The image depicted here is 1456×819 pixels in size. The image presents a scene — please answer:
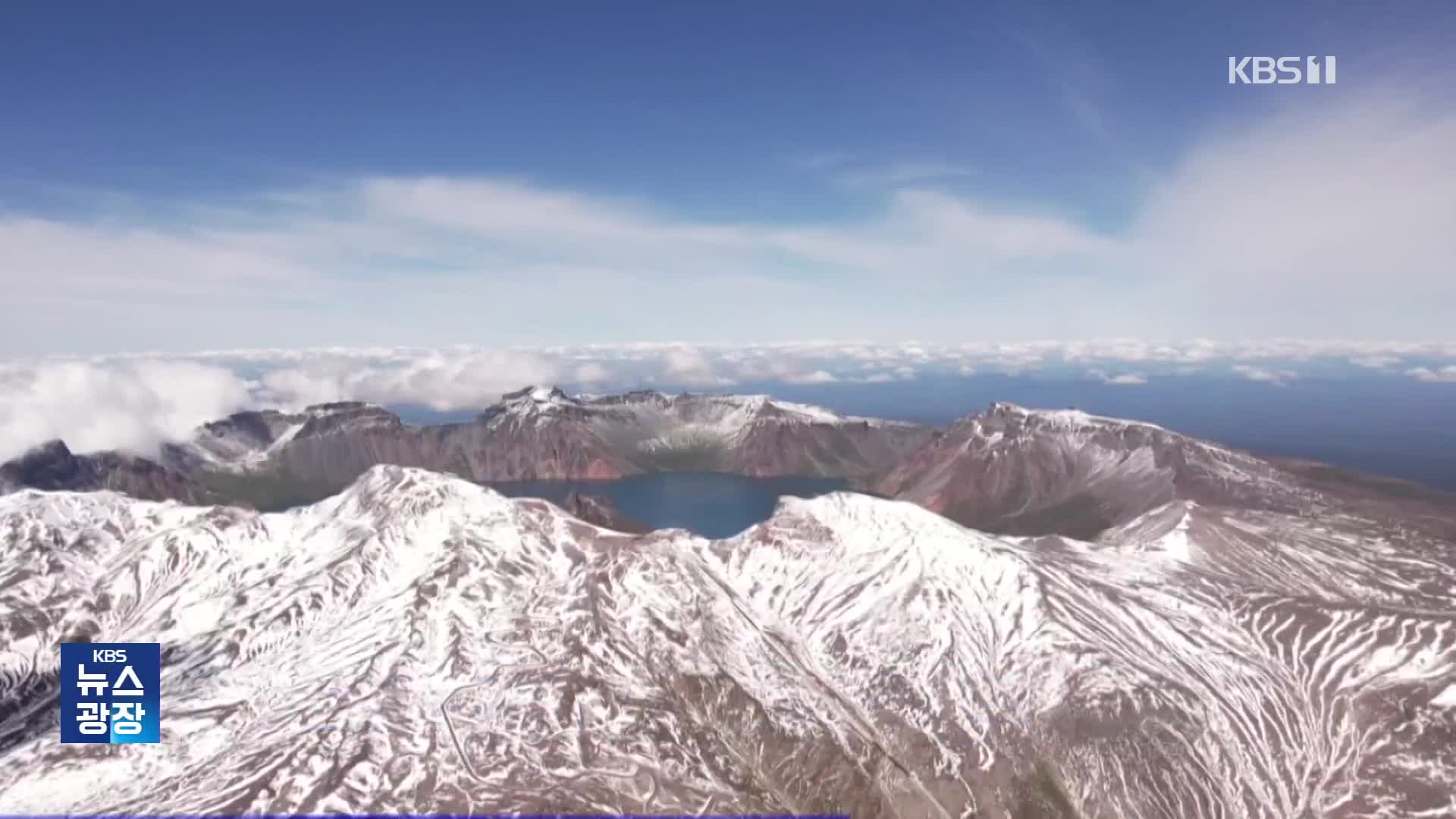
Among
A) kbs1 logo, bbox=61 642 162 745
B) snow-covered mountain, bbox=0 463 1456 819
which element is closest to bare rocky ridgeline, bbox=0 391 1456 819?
snow-covered mountain, bbox=0 463 1456 819

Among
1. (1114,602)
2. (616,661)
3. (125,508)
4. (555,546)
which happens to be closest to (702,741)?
(616,661)

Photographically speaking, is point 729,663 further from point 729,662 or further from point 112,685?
point 112,685

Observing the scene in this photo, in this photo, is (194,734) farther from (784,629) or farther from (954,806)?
(954,806)

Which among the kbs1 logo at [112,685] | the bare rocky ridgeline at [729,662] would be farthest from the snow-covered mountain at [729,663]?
the kbs1 logo at [112,685]

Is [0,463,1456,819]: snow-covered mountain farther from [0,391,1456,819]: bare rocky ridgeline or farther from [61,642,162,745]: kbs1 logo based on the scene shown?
[61,642,162,745]: kbs1 logo

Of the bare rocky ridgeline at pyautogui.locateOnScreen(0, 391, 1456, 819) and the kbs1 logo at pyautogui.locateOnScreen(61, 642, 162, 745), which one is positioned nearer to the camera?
the kbs1 logo at pyautogui.locateOnScreen(61, 642, 162, 745)

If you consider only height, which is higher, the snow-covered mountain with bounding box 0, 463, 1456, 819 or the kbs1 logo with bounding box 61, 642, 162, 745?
the kbs1 logo with bounding box 61, 642, 162, 745
